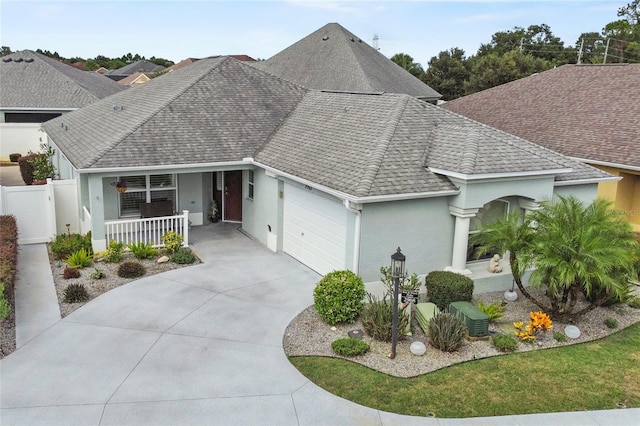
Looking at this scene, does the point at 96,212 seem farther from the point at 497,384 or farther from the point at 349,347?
the point at 497,384

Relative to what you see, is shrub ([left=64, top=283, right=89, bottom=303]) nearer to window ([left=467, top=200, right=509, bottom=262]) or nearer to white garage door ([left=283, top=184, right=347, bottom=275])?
white garage door ([left=283, top=184, right=347, bottom=275])

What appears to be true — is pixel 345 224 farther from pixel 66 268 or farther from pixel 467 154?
pixel 66 268

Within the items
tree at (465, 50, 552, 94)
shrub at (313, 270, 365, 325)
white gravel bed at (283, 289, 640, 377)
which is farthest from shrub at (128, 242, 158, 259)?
tree at (465, 50, 552, 94)

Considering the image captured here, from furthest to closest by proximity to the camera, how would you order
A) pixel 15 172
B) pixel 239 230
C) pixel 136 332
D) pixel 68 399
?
pixel 15 172 → pixel 239 230 → pixel 136 332 → pixel 68 399

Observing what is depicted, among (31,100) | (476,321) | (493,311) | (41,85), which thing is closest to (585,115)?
(493,311)

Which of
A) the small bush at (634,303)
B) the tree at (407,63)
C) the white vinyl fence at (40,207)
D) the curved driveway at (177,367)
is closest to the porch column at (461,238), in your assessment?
the curved driveway at (177,367)

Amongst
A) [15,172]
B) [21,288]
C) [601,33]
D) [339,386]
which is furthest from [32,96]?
[601,33]
